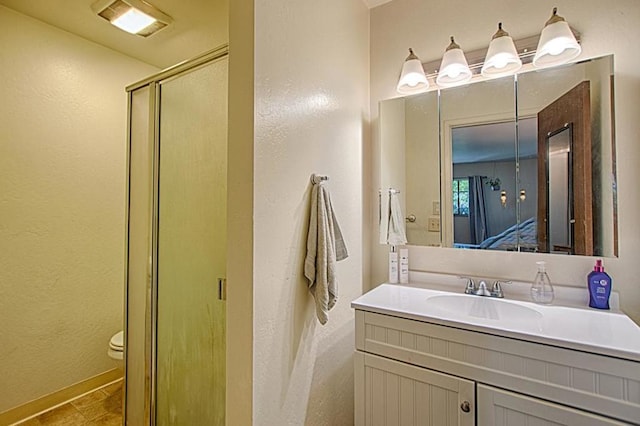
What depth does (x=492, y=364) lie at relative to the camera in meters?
1.09

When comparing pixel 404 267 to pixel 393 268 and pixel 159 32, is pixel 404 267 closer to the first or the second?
pixel 393 268

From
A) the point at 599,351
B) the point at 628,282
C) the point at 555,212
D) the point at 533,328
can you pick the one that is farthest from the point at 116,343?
the point at 628,282

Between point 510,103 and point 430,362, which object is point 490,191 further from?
point 430,362

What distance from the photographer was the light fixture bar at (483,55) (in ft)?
4.92

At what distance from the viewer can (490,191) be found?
1.59 meters

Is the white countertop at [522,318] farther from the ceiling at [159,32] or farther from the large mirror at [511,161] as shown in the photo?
the ceiling at [159,32]

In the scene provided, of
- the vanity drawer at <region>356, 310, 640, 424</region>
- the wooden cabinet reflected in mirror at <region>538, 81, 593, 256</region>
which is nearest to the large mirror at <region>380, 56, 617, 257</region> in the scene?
the wooden cabinet reflected in mirror at <region>538, 81, 593, 256</region>

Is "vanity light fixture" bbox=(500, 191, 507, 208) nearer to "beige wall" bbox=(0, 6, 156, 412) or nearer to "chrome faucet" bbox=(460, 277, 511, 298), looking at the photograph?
"chrome faucet" bbox=(460, 277, 511, 298)

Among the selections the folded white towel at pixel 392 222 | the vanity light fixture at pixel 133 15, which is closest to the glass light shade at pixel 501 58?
the folded white towel at pixel 392 222

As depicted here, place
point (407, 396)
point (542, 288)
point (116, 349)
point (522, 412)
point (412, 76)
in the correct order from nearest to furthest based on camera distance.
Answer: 1. point (522, 412)
2. point (407, 396)
3. point (542, 288)
4. point (412, 76)
5. point (116, 349)

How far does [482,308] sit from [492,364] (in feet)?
1.22

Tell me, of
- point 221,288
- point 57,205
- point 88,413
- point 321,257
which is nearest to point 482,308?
point 321,257

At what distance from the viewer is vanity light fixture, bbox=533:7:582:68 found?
138 cm

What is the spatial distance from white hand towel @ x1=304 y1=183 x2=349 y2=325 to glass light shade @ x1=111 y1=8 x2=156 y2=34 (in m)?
1.58
